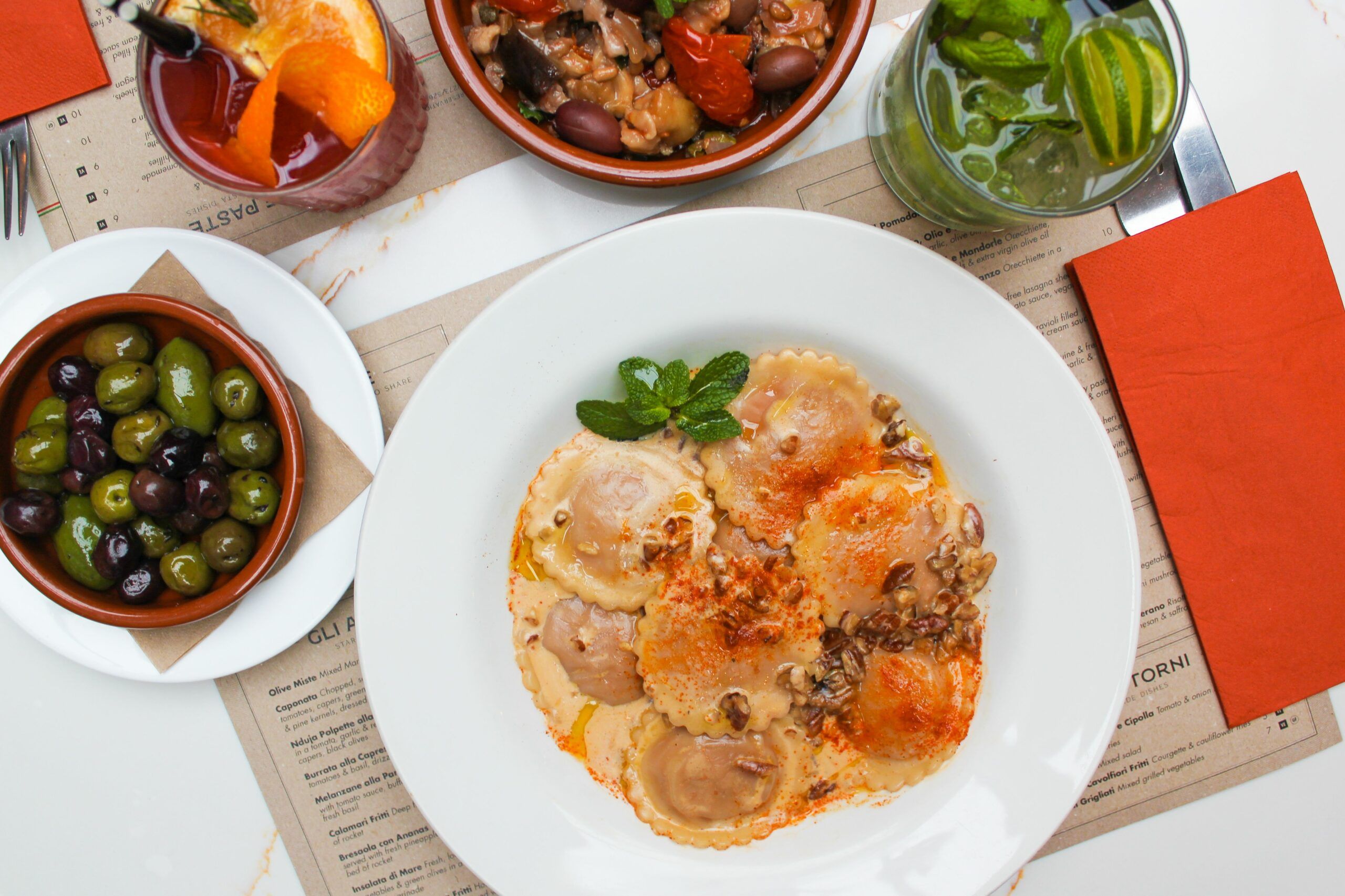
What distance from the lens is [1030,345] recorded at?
6.91 ft

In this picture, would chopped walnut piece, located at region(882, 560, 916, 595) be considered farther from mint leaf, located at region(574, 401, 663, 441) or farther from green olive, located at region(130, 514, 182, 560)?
green olive, located at region(130, 514, 182, 560)

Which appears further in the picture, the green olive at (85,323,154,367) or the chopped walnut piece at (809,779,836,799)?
the chopped walnut piece at (809,779,836,799)

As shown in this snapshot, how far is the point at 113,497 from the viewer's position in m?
2.05

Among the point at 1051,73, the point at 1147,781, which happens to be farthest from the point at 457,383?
the point at 1147,781

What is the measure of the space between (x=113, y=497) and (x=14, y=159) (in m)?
1.20

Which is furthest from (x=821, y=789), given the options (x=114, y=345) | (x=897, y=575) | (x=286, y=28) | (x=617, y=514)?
(x=286, y=28)

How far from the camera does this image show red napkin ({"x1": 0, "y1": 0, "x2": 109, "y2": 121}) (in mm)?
2297

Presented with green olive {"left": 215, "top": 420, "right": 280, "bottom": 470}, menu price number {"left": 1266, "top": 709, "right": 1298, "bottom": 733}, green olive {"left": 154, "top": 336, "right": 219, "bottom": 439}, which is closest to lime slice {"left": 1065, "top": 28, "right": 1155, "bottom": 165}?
menu price number {"left": 1266, "top": 709, "right": 1298, "bottom": 733}

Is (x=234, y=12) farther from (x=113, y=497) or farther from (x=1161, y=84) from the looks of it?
(x=1161, y=84)

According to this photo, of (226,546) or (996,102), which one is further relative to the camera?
(226,546)

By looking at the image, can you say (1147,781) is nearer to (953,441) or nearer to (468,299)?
(953,441)

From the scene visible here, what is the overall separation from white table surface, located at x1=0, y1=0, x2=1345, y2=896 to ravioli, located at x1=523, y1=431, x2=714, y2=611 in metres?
0.68

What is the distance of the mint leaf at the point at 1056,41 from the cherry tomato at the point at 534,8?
1.22 m

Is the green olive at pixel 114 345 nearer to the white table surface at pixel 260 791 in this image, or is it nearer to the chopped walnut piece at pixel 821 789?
the white table surface at pixel 260 791
